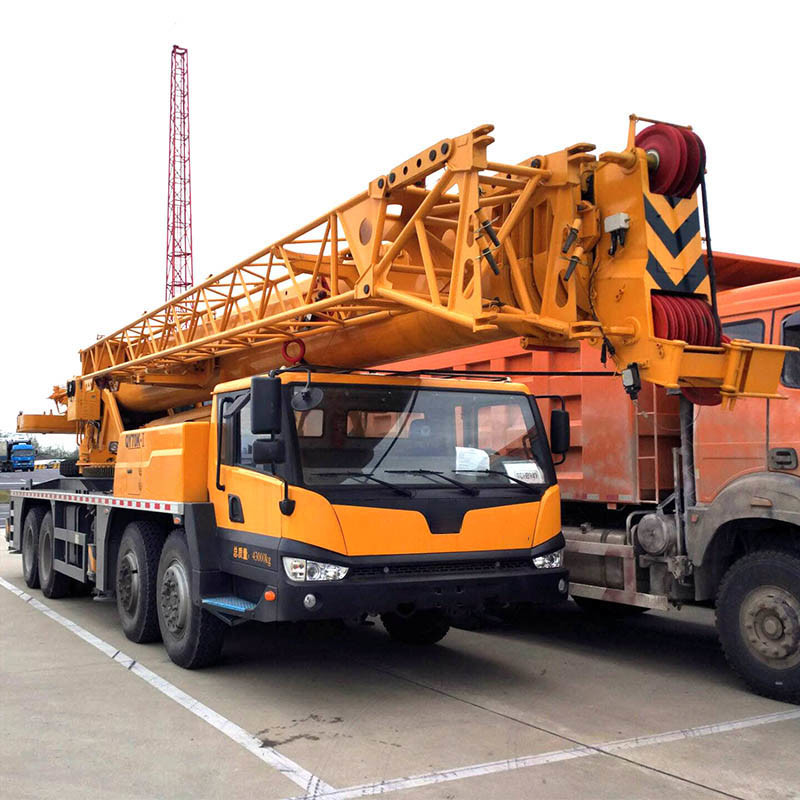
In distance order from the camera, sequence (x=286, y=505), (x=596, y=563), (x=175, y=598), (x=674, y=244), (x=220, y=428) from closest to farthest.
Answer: (x=674, y=244) < (x=286, y=505) < (x=220, y=428) < (x=175, y=598) < (x=596, y=563)

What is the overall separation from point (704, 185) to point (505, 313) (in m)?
1.49

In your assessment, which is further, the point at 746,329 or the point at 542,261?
the point at 746,329

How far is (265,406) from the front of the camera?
18.7ft

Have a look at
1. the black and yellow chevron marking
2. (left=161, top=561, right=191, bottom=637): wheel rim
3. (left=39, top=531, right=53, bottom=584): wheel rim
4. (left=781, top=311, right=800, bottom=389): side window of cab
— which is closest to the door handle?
(left=161, top=561, right=191, bottom=637): wheel rim

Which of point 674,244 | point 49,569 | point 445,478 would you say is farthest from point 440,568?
point 49,569

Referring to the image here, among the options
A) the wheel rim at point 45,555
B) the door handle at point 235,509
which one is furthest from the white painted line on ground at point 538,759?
the wheel rim at point 45,555

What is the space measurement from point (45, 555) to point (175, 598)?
4.76 m

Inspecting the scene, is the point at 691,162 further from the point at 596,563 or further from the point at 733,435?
the point at 596,563

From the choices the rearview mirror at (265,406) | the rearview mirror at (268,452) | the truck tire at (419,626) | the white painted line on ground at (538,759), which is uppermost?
the rearview mirror at (265,406)

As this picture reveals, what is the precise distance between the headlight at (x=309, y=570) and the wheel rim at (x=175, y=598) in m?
1.43

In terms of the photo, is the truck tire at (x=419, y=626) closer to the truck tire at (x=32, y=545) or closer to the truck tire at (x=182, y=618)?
the truck tire at (x=182, y=618)

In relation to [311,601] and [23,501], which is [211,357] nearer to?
[311,601]

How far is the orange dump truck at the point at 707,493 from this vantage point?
5754 millimetres

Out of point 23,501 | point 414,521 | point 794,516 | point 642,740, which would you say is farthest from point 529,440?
point 23,501
